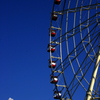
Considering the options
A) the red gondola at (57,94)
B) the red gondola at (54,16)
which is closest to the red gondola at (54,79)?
the red gondola at (57,94)

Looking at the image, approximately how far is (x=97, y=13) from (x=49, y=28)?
26.0ft

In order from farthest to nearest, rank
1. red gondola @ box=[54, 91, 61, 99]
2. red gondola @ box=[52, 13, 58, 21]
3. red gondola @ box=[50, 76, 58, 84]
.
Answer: red gondola @ box=[52, 13, 58, 21], red gondola @ box=[50, 76, 58, 84], red gondola @ box=[54, 91, 61, 99]

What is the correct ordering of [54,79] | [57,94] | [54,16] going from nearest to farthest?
1. [57,94]
2. [54,79]
3. [54,16]

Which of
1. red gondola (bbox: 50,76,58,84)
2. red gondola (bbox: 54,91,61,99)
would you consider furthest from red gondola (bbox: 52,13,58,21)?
red gondola (bbox: 54,91,61,99)

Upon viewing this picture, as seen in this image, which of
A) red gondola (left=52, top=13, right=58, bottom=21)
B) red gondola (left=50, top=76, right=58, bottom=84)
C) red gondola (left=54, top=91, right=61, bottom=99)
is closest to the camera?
red gondola (left=54, top=91, right=61, bottom=99)

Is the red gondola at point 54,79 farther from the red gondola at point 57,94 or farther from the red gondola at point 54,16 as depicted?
the red gondola at point 54,16

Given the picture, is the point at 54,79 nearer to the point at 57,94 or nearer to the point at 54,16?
the point at 57,94

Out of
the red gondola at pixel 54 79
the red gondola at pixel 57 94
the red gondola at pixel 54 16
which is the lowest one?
the red gondola at pixel 57 94

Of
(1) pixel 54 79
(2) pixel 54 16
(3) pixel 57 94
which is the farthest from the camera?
(2) pixel 54 16

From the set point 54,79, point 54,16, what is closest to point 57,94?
point 54,79

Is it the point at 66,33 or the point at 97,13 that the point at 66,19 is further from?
the point at 97,13

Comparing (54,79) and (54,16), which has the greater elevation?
(54,16)

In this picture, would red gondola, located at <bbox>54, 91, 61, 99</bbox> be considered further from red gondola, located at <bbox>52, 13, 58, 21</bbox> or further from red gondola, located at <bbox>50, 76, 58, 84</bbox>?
red gondola, located at <bbox>52, 13, 58, 21</bbox>

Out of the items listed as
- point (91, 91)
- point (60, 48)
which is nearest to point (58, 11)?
point (60, 48)
